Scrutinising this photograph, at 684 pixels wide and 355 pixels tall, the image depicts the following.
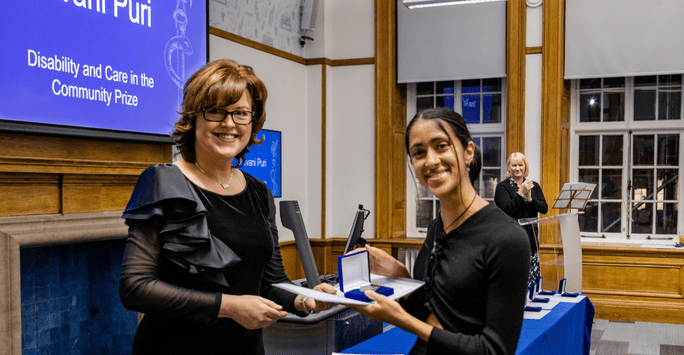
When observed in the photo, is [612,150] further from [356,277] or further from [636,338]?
[356,277]

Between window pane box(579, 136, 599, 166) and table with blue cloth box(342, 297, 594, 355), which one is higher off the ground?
window pane box(579, 136, 599, 166)

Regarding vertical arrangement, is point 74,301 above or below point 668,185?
below

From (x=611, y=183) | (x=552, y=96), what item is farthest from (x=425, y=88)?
(x=611, y=183)

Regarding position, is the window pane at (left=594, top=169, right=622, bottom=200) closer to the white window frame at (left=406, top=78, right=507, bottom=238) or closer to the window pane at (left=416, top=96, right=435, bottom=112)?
the white window frame at (left=406, top=78, right=507, bottom=238)

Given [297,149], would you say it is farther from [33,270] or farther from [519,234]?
[519,234]

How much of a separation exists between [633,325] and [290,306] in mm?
4898

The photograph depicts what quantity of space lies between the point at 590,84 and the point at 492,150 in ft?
3.93

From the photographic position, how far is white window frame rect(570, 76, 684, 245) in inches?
232

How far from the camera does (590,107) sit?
20.2ft

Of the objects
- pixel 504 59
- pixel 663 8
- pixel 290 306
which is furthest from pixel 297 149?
pixel 290 306

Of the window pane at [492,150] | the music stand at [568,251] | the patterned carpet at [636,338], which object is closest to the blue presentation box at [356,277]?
the music stand at [568,251]

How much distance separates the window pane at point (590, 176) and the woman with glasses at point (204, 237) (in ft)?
17.6

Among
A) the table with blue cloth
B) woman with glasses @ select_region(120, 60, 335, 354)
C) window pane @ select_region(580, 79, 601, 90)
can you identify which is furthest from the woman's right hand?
window pane @ select_region(580, 79, 601, 90)

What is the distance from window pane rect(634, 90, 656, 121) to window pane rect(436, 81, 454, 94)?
1854mm
